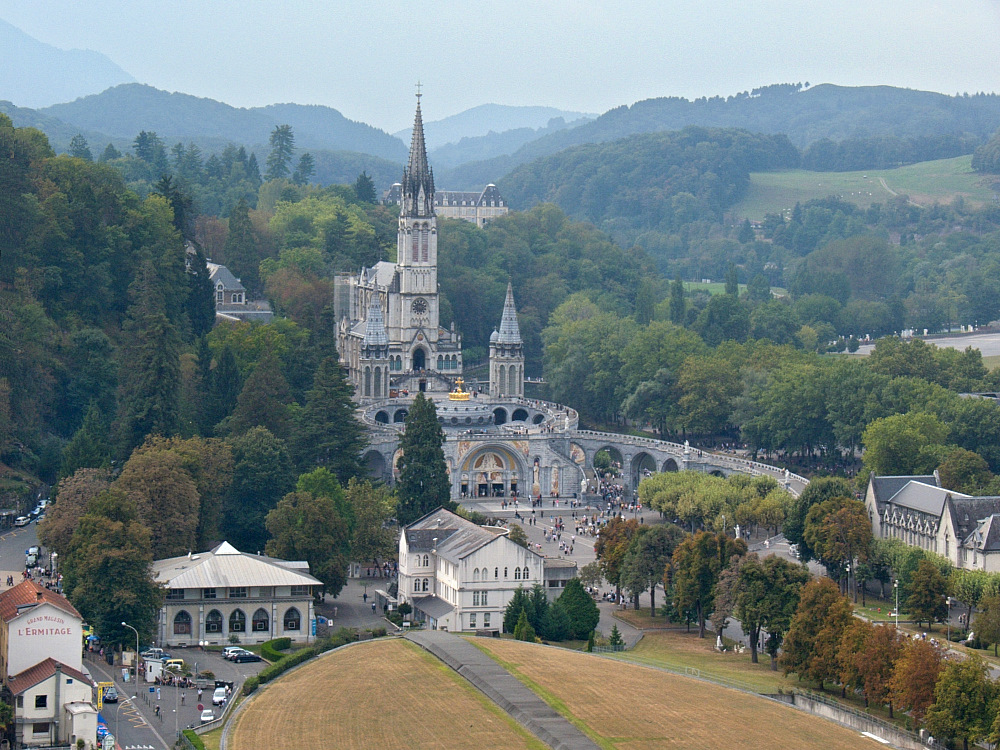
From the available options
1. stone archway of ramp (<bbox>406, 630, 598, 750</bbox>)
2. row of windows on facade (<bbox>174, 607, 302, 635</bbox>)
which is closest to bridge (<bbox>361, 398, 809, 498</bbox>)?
row of windows on facade (<bbox>174, 607, 302, 635</bbox>)

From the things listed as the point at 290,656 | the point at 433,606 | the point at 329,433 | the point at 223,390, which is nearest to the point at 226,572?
the point at 290,656

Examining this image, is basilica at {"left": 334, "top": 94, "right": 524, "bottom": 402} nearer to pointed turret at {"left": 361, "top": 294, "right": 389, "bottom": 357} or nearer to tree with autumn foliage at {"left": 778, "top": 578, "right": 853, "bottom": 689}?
pointed turret at {"left": 361, "top": 294, "right": 389, "bottom": 357}

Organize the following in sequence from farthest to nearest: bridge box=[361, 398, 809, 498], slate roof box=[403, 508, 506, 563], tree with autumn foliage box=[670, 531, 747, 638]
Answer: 1. bridge box=[361, 398, 809, 498]
2. slate roof box=[403, 508, 506, 563]
3. tree with autumn foliage box=[670, 531, 747, 638]

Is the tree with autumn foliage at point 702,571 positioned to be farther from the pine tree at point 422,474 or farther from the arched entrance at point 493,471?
the arched entrance at point 493,471

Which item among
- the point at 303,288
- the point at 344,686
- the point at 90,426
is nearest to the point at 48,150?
the point at 303,288

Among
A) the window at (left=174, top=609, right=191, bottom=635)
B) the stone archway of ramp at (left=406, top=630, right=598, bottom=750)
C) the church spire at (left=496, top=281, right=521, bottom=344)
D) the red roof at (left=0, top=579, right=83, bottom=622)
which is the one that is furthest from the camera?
the church spire at (left=496, top=281, right=521, bottom=344)

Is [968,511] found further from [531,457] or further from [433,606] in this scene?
[531,457]

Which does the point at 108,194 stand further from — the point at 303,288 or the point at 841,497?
the point at 841,497
